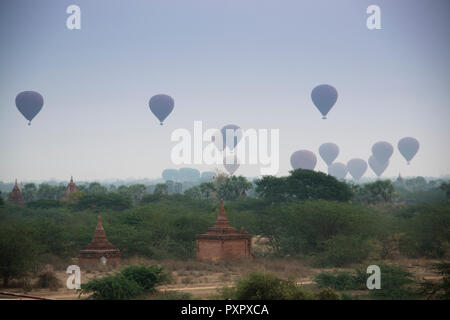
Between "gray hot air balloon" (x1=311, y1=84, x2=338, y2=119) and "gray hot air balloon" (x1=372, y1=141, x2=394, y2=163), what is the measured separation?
81.4m

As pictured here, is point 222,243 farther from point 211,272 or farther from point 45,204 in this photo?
point 45,204

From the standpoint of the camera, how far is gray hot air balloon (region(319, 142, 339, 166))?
7111 inches

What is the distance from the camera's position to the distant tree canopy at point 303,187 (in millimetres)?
71000

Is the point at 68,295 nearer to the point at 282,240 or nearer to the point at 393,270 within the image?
the point at 393,270

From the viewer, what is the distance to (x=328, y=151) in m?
181

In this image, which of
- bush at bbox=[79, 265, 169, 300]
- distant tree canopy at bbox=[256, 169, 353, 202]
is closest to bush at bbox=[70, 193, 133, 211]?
distant tree canopy at bbox=[256, 169, 353, 202]

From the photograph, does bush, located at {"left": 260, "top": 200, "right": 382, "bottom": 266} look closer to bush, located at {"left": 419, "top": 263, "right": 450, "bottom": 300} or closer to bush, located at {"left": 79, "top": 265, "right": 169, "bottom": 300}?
bush, located at {"left": 419, "top": 263, "right": 450, "bottom": 300}

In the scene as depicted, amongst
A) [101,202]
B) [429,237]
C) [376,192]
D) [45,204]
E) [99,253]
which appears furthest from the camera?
[376,192]

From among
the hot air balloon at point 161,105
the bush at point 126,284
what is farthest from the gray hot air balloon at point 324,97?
the bush at point 126,284

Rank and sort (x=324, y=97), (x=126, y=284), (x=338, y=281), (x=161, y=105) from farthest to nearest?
(x=324, y=97) → (x=161, y=105) → (x=338, y=281) → (x=126, y=284)

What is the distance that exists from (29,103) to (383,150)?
118188mm

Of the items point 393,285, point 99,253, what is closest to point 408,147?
point 99,253

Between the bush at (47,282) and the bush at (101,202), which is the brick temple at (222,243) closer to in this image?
the bush at (47,282)
